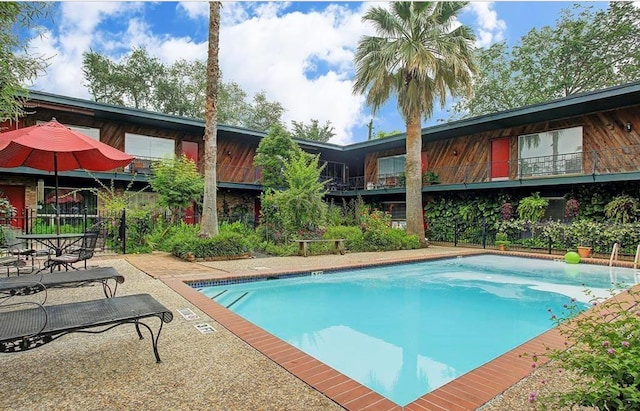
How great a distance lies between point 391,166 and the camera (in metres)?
21.7

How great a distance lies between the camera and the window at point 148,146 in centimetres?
1631

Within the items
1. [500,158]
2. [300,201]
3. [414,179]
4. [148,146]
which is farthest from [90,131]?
[500,158]

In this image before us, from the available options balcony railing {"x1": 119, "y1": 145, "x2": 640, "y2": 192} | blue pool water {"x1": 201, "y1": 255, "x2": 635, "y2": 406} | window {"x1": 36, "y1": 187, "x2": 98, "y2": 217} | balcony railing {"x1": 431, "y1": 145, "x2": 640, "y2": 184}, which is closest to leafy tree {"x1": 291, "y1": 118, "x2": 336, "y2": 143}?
balcony railing {"x1": 119, "y1": 145, "x2": 640, "y2": 192}

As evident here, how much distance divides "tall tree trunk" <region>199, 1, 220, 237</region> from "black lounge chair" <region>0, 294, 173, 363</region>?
715 centimetres

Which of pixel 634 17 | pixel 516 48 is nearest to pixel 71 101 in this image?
pixel 516 48

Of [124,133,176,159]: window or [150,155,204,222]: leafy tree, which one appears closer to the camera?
[150,155,204,222]: leafy tree

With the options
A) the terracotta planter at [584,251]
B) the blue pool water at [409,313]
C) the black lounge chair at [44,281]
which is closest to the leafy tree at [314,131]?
the terracotta planter at [584,251]

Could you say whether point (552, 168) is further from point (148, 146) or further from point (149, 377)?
point (148, 146)

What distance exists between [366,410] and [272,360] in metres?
1.07

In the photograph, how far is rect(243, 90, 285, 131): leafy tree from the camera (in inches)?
1231

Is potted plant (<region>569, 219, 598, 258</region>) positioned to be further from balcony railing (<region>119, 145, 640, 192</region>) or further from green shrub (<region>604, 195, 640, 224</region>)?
balcony railing (<region>119, 145, 640, 192</region>)

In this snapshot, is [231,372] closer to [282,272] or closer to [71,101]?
[282,272]

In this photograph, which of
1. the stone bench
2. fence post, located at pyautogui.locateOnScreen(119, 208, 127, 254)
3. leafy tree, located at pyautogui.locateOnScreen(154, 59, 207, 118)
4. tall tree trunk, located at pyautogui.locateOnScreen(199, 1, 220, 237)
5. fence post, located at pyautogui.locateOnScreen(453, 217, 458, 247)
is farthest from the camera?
leafy tree, located at pyautogui.locateOnScreen(154, 59, 207, 118)

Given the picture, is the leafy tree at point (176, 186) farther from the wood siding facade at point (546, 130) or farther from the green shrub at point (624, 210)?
the green shrub at point (624, 210)
